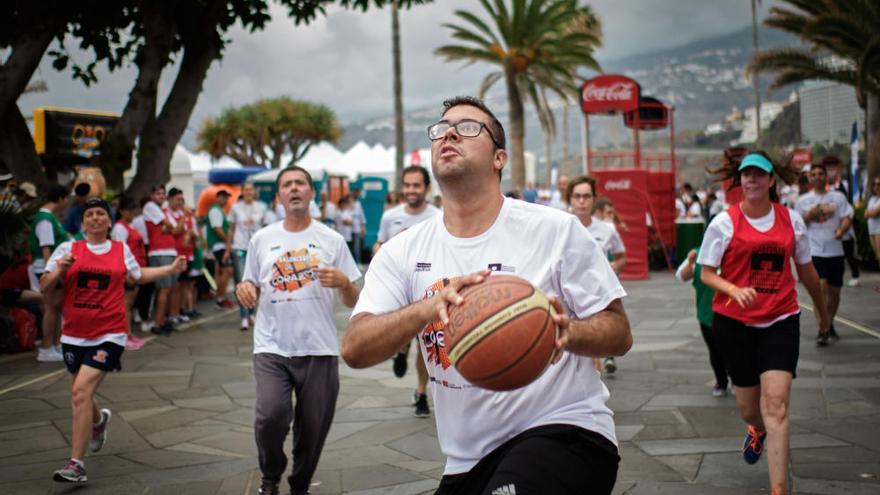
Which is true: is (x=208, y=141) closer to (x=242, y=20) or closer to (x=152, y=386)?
(x=242, y=20)

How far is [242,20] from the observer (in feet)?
48.1

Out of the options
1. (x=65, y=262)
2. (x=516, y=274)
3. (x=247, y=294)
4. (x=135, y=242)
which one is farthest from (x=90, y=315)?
(x=135, y=242)

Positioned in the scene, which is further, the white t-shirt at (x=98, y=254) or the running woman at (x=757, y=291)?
the white t-shirt at (x=98, y=254)

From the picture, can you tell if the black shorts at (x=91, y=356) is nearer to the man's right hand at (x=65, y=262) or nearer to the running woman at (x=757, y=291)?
the man's right hand at (x=65, y=262)

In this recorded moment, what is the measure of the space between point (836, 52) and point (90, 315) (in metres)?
20.8

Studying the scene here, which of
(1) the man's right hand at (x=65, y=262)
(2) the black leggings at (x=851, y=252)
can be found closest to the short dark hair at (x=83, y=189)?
(1) the man's right hand at (x=65, y=262)

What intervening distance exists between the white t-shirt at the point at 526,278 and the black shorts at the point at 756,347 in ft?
8.00

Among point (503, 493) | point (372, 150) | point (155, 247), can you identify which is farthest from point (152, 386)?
point (372, 150)

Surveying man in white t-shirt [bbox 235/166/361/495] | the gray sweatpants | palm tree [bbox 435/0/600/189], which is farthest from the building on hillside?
the gray sweatpants

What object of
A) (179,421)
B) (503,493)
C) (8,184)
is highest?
(8,184)

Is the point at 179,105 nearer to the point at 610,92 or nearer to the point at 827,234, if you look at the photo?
the point at 827,234

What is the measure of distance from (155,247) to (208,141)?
4458cm

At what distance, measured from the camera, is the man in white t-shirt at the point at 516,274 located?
8.80 feet

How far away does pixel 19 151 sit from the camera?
1223cm
